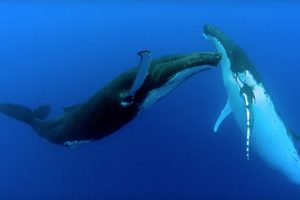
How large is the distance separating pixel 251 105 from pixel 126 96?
4222 millimetres

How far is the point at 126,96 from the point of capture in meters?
7.20

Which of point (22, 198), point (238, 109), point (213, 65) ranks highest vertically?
point (22, 198)

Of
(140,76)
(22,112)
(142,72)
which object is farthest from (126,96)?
(22,112)

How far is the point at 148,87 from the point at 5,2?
33.7 metres

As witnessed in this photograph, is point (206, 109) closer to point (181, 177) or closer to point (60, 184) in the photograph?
point (181, 177)

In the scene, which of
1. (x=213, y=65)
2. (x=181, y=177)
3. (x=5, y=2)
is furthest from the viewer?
(x=5, y=2)

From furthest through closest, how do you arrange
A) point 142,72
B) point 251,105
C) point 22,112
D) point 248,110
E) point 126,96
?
point 251,105, point 248,110, point 22,112, point 126,96, point 142,72

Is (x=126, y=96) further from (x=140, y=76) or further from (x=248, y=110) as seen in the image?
(x=248, y=110)

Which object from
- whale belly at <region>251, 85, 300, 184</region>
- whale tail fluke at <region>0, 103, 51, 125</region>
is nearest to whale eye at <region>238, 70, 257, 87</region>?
whale belly at <region>251, 85, 300, 184</region>

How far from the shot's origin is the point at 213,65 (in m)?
6.71

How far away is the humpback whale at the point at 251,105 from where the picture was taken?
10.4 meters

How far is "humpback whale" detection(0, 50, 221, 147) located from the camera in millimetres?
6680

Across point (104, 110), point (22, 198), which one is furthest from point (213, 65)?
point (22, 198)

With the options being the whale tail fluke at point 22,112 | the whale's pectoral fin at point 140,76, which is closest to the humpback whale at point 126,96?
the whale's pectoral fin at point 140,76
